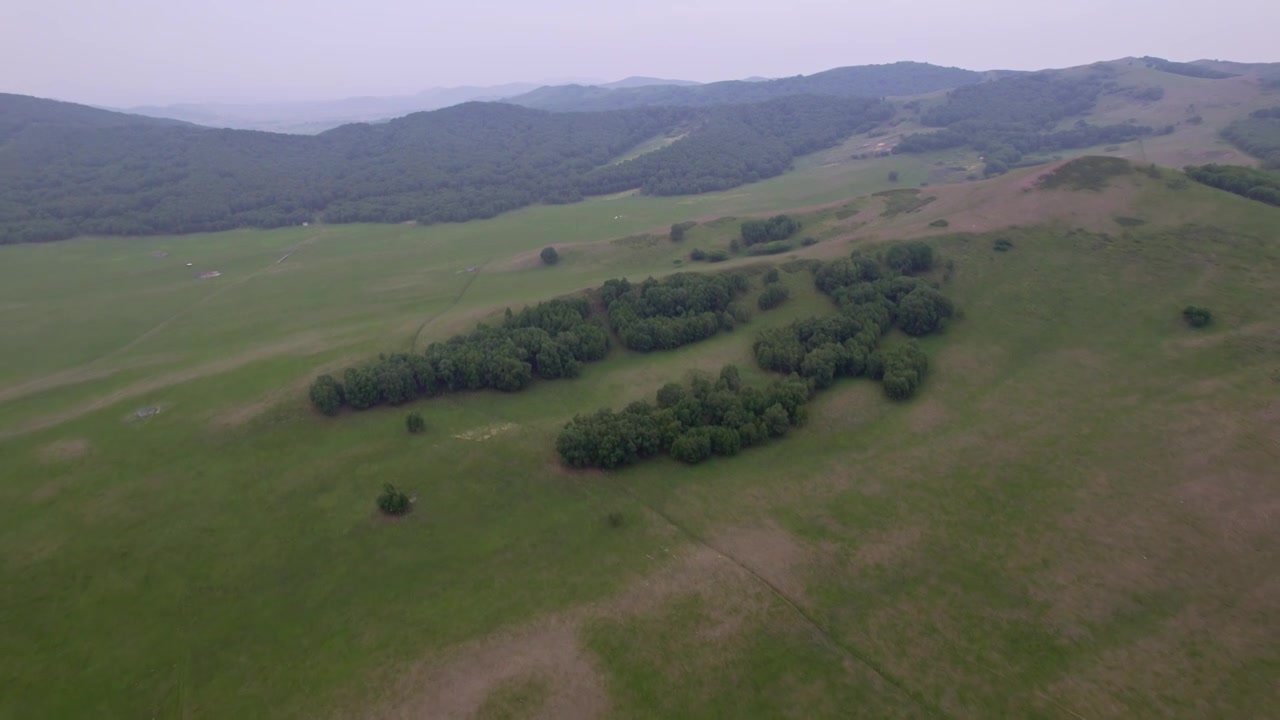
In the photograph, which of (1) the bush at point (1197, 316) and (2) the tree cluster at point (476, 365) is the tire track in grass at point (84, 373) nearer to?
(2) the tree cluster at point (476, 365)

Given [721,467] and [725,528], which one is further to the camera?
[721,467]

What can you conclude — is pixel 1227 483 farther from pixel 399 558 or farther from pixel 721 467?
pixel 399 558

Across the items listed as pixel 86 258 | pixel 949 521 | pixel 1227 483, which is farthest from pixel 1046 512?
pixel 86 258

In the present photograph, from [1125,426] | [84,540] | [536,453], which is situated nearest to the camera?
[84,540]

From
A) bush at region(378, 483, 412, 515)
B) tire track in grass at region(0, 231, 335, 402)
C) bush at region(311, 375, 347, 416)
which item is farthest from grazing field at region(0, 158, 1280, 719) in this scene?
bush at region(311, 375, 347, 416)

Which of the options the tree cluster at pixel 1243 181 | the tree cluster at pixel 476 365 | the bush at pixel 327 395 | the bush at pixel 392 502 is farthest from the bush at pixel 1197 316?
the bush at pixel 327 395

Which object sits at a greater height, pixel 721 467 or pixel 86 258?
pixel 86 258

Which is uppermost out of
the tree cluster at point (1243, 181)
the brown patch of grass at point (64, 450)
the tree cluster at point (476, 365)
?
the tree cluster at point (1243, 181)
